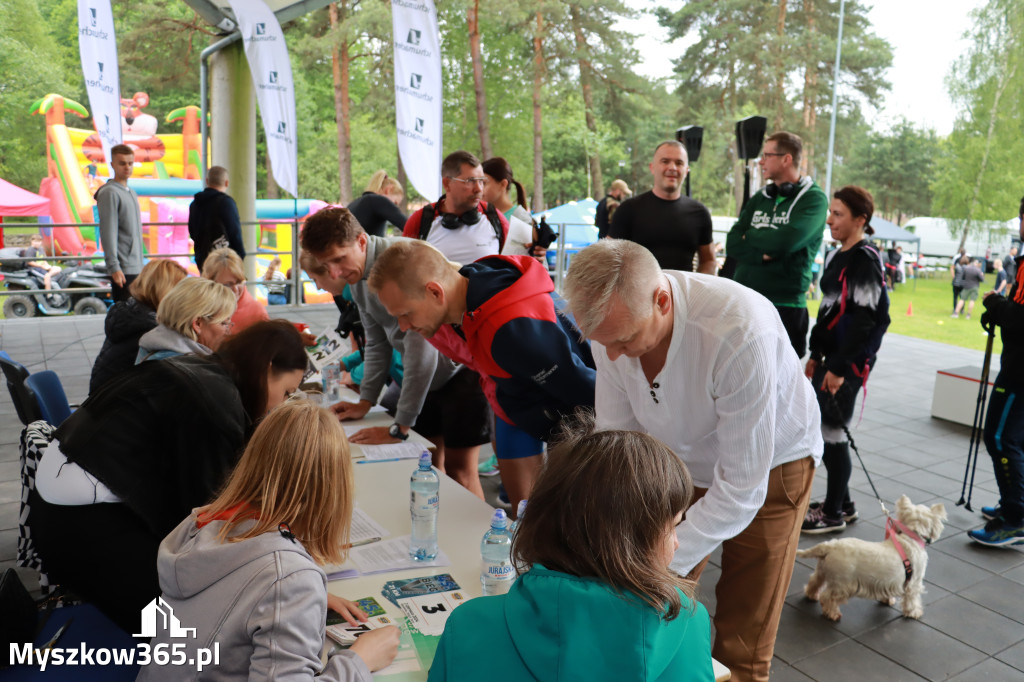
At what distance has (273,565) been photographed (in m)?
1.28

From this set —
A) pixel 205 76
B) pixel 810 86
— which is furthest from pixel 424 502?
pixel 810 86

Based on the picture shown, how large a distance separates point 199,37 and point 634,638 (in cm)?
2192

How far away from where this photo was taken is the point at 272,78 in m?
7.80

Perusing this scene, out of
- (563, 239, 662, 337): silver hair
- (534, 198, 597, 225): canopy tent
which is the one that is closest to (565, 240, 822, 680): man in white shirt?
(563, 239, 662, 337): silver hair

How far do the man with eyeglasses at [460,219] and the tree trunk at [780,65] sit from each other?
52.2 feet

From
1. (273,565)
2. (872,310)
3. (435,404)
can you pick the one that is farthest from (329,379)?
(872,310)

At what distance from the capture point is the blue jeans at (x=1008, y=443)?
11.3ft

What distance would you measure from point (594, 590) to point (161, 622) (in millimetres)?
924

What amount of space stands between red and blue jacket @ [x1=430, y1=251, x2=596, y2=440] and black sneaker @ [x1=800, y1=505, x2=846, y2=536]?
194 cm

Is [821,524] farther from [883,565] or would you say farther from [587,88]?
[587,88]

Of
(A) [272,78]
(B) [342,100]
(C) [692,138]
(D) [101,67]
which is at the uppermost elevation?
(B) [342,100]

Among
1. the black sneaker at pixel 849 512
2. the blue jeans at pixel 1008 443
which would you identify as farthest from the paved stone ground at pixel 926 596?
the blue jeans at pixel 1008 443

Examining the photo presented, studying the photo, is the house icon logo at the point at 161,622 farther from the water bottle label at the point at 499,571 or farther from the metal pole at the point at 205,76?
the metal pole at the point at 205,76

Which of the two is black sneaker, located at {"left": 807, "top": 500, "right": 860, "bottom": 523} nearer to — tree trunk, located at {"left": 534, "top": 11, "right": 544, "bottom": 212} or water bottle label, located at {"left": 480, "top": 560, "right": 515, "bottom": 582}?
water bottle label, located at {"left": 480, "top": 560, "right": 515, "bottom": 582}
